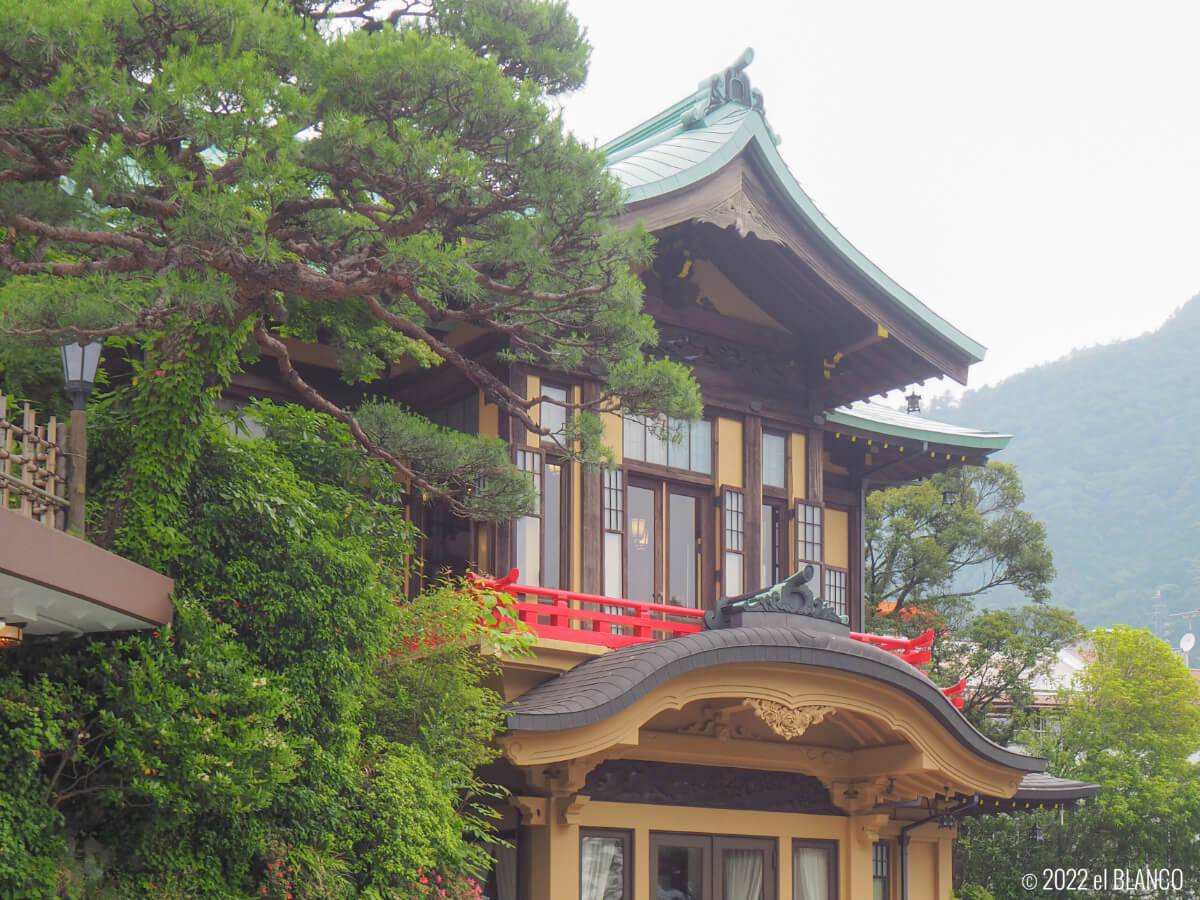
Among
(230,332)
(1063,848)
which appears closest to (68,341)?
(230,332)

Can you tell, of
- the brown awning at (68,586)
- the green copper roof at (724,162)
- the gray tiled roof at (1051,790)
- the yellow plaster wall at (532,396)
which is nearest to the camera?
the brown awning at (68,586)

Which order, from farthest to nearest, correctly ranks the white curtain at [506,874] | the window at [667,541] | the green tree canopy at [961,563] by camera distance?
the green tree canopy at [961,563] → the window at [667,541] → the white curtain at [506,874]

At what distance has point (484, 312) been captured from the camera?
9.33 m

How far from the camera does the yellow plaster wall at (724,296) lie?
1499 centimetres

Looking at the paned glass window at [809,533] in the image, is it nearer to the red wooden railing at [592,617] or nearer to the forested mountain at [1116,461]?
the red wooden railing at [592,617]

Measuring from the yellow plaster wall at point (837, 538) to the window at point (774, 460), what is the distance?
180cm

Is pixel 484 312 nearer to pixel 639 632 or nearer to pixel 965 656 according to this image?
pixel 639 632

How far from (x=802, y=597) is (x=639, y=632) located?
154 centimetres

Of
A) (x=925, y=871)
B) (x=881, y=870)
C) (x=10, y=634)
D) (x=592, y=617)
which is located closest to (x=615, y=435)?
(x=592, y=617)

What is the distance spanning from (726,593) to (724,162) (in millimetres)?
4466

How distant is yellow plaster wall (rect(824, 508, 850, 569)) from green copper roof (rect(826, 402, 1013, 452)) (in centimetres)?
124

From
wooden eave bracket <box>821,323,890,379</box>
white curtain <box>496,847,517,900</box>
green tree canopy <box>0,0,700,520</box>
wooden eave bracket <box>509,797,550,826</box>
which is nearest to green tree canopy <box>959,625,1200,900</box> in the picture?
wooden eave bracket <box>821,323,890,379</box>

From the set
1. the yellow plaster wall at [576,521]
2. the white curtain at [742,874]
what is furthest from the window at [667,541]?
the white curtain at [742,874]

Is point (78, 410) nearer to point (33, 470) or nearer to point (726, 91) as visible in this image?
point (33, 470)
